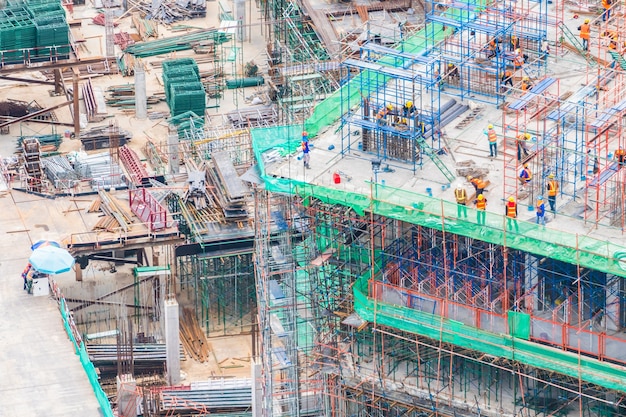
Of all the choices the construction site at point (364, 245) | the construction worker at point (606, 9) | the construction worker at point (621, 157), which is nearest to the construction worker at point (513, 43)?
the construction site at point (364, 245)

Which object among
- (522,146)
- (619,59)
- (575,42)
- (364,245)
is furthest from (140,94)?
(522,146)

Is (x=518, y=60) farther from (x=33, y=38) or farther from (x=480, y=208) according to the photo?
(x=33, y=38)

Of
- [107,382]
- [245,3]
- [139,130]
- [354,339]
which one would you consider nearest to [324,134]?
[354,339]

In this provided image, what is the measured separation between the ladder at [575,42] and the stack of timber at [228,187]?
18847 millimetres

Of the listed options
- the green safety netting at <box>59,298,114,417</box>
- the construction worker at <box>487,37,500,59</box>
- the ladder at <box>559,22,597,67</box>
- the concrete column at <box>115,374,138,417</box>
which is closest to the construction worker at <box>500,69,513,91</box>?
the construction worker at <box>487,37,500,59</box>

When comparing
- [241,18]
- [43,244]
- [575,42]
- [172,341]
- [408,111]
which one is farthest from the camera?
[241,18]

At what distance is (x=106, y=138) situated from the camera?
451 feet

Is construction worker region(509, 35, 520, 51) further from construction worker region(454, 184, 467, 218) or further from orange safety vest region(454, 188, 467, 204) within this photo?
orange safety vest region(454, 188, 467, 204)

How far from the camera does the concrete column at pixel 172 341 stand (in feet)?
377

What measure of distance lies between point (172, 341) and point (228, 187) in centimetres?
1018

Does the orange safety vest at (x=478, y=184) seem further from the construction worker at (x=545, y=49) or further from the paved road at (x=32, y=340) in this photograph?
the paved road at (x=32, y=340)

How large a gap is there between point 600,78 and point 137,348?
26623 mm

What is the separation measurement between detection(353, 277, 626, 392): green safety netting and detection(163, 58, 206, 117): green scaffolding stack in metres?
37.0

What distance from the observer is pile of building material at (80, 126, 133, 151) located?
136625mm
